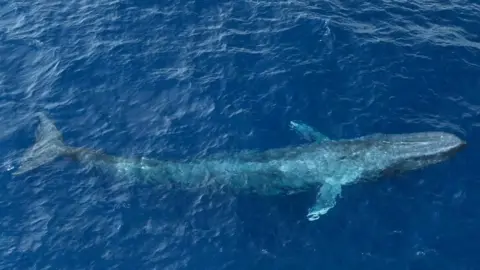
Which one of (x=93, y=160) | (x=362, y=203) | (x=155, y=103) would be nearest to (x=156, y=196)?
(x=93, y=160)

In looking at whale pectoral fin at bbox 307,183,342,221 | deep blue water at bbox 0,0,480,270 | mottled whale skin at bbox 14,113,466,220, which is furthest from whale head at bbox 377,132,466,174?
whale pectoral fin at bbox 307,183,342,221

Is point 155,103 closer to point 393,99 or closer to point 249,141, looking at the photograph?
point 249,141

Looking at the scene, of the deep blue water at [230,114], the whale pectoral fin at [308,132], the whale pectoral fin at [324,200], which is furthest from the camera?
the whale pectoral fin at [308,132]

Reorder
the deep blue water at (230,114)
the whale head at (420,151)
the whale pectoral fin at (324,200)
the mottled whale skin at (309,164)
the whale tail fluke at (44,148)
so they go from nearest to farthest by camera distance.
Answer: the deep blue water at (230,114) < the whale pectoral fin at (324,200) < the whale head at (420,151) < the mottled whale skin at (309,164) < the whale tail fluke at (44,148)

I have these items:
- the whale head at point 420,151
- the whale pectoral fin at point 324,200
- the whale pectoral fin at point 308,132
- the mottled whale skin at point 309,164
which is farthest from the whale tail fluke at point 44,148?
the whale head at point 420,151

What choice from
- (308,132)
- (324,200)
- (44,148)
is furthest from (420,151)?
(44,148)

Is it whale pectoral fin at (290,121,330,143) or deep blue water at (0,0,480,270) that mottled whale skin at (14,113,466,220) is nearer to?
whale pectoral fin at (290,121,330,143)

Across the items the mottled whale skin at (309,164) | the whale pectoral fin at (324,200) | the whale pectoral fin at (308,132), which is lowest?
the whale pectoral fin at (324,200)

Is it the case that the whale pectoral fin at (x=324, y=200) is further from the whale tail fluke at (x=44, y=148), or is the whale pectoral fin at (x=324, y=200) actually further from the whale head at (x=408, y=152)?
the whale tail fluke at (x=44, y=148)
